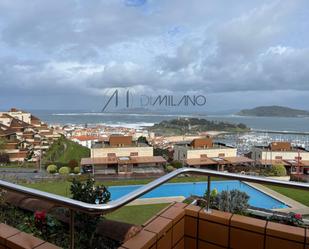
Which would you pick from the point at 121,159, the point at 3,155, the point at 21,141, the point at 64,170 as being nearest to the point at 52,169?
the point at 64,170

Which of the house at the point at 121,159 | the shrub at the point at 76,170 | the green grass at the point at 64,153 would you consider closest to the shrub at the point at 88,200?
the shrub at the point at 76,170

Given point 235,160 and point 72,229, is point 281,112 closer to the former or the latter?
point 235,160

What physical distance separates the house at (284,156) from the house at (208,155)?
1.44 metres

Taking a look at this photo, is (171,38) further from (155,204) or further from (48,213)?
(48,213)

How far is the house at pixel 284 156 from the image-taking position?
63.3 ft

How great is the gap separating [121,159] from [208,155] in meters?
6.16

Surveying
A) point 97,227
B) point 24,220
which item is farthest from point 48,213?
point 97,227

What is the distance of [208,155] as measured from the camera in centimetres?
2006

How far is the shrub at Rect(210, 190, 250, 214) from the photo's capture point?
2698 mm

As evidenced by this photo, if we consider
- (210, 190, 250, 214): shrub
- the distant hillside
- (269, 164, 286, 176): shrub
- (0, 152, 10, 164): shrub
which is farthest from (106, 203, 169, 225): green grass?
the distant hillside

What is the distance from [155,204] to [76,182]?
329cm

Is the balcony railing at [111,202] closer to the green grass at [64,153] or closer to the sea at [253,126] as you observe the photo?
the sea at [253,126]

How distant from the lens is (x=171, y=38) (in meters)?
8.20

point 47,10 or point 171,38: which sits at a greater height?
point 47,10
